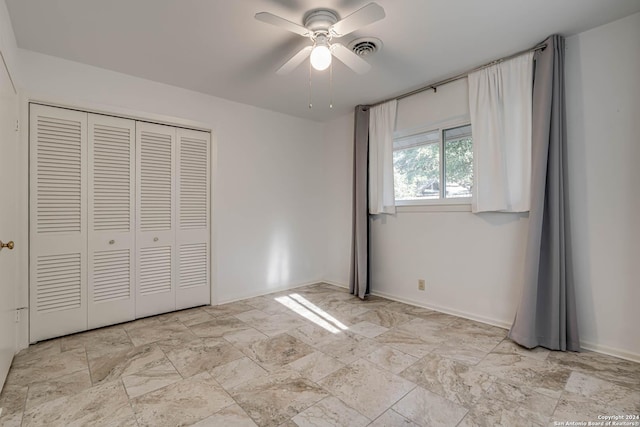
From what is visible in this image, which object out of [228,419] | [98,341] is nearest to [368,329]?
[228,419]

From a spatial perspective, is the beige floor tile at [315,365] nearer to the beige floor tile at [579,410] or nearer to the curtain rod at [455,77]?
the beige floor tile at [579,410]

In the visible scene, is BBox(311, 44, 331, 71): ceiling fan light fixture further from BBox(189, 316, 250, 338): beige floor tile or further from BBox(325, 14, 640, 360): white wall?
BBox(189, 316, 250, 338): beige floor tile

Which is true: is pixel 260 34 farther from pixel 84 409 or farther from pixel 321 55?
pixel 84 409

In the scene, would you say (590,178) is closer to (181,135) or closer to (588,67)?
(588,67)

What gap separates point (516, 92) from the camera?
8.44ft

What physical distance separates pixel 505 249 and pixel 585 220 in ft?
2.03

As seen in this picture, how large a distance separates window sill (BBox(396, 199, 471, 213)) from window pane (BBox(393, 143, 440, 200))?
0.08 meters

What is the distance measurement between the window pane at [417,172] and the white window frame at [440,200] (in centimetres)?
6

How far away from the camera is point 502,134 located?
267cm

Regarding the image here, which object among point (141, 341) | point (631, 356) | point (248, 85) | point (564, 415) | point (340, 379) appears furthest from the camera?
point (248, 85)

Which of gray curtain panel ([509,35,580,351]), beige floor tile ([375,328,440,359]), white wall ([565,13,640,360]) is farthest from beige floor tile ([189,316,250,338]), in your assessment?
white wall ([565,13,640,360])

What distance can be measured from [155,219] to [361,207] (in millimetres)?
2337

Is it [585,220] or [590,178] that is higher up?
[590,178]

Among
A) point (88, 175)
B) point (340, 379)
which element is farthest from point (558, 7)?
point (88, 175)
